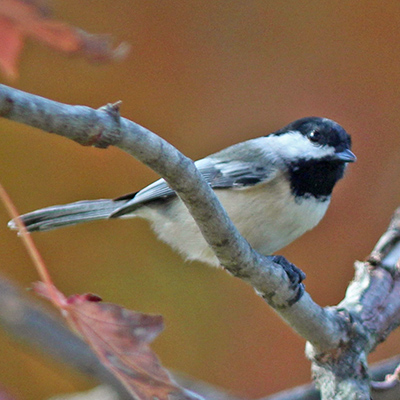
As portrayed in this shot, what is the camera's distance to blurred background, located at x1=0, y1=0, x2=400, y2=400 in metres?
2.77

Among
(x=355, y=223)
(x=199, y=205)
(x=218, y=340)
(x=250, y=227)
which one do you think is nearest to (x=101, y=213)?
(x=250, y=227)

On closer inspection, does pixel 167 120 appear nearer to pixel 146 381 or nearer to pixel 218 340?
pixel 218 340

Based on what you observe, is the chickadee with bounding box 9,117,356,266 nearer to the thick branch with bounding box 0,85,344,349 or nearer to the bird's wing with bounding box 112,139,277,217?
the bird's wing with bounding box 112,139,277,217

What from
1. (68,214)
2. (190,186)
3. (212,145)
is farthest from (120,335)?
(212,145)

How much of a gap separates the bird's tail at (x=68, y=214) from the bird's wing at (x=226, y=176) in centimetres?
8

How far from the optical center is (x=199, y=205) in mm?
1120

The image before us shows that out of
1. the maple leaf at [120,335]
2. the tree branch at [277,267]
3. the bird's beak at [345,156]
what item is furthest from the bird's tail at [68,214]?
the maple leaf at [120,335]

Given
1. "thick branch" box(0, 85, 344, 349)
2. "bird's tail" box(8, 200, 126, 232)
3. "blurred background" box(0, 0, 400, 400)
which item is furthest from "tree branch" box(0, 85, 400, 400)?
"blurred background" box(0, 0, 400, 400)

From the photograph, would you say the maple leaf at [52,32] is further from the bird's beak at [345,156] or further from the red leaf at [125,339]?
the bird's beak at [345,156]

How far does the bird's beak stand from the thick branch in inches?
20.9

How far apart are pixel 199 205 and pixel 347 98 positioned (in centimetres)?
199

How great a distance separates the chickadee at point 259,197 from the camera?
1.81 meters

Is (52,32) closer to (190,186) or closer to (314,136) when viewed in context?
(190,186)

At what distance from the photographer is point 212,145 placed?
2.80m
